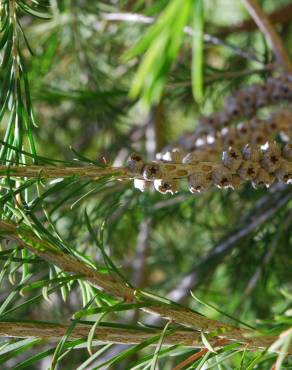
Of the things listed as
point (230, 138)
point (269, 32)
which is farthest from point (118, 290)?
point (269, 32)

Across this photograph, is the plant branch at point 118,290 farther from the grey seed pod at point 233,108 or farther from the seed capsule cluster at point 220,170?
the grey seed pod at point 233,108

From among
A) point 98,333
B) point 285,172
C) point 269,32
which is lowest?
point 98,333

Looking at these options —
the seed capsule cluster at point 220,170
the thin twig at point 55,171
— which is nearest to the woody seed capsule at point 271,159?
the seed capsule cluster at point 220,170

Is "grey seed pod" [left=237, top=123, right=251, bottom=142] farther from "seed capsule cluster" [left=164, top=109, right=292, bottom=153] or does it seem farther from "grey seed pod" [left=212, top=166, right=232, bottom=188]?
"grey seed pod" [left=212, top=166, right=232, bottom=188]

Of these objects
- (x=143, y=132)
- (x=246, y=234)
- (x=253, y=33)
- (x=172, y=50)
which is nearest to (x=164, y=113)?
(x=143, y=132)

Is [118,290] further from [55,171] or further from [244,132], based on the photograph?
[244,132]

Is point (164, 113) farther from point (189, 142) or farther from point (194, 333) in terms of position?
point (194, 333)

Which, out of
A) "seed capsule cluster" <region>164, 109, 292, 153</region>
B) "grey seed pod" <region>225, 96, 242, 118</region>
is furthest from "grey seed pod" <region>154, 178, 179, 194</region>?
"grey seed pod" <region>225, 96, 242, 118</region>
